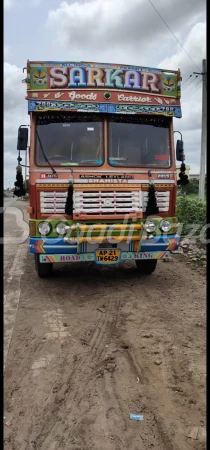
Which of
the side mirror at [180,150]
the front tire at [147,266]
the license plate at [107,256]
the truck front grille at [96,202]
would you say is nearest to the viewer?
the truck front grille at [96,202]

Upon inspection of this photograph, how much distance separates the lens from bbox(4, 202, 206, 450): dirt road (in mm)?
2500

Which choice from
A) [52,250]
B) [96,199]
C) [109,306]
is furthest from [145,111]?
[109,306]

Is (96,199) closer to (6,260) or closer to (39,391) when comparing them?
(39,391)

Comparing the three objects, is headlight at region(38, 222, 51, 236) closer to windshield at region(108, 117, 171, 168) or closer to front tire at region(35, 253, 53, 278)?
front tire at region(35, 253, 53, 278)

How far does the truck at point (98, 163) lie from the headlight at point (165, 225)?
0.05 ft

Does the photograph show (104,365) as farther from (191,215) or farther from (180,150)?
(191,215)

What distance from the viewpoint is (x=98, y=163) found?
5.47 meters

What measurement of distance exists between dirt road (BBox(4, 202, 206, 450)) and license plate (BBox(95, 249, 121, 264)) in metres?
0.53

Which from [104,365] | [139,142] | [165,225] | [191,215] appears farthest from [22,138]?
[191,215]

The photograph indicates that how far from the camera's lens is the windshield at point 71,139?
5.46 m

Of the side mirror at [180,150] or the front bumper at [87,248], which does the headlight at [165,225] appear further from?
the side mirror at [180,150]

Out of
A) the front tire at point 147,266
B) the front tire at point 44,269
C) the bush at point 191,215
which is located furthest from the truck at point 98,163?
the bush at point 191,215

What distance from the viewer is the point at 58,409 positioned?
9.01 ft

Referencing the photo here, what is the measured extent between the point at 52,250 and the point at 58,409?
291 cm
